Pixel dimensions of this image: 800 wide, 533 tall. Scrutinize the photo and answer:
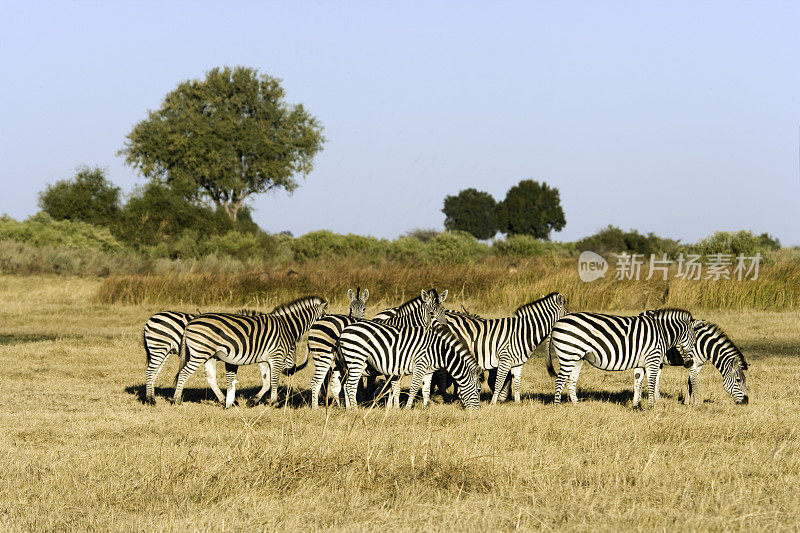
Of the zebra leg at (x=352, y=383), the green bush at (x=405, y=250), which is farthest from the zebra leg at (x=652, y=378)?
the green bush at (x=405, y=250)

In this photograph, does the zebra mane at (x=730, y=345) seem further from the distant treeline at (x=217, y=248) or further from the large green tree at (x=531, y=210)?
the large green tree at (x=531, y=210)

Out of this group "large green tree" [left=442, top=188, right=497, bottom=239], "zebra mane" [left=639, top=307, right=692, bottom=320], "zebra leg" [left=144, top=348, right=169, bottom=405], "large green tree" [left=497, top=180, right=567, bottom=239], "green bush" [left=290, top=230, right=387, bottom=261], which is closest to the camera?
"zebra leg" [left=144, top=348, right=169, bottom=405]

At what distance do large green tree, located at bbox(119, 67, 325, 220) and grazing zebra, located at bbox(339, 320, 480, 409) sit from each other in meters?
43.4

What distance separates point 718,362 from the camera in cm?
1123

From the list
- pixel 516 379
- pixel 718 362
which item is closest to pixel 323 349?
pixel 516 379

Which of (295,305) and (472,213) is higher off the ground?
(472,213)

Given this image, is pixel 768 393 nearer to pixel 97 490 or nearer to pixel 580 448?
pixel 580 448

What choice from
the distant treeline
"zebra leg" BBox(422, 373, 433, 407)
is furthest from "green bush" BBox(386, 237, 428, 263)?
"zebra leg" BBox(422, 373, 433, 407)

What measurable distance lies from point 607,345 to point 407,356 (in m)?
2.56

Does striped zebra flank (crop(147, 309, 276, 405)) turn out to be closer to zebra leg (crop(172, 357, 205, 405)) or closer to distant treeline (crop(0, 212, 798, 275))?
zebra leg (crop(172, 357, 205, 405))

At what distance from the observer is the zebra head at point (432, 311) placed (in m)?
11.5

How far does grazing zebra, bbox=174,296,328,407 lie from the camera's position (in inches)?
428

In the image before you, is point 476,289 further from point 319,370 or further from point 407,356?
point 407,356

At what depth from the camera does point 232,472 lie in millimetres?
6902
